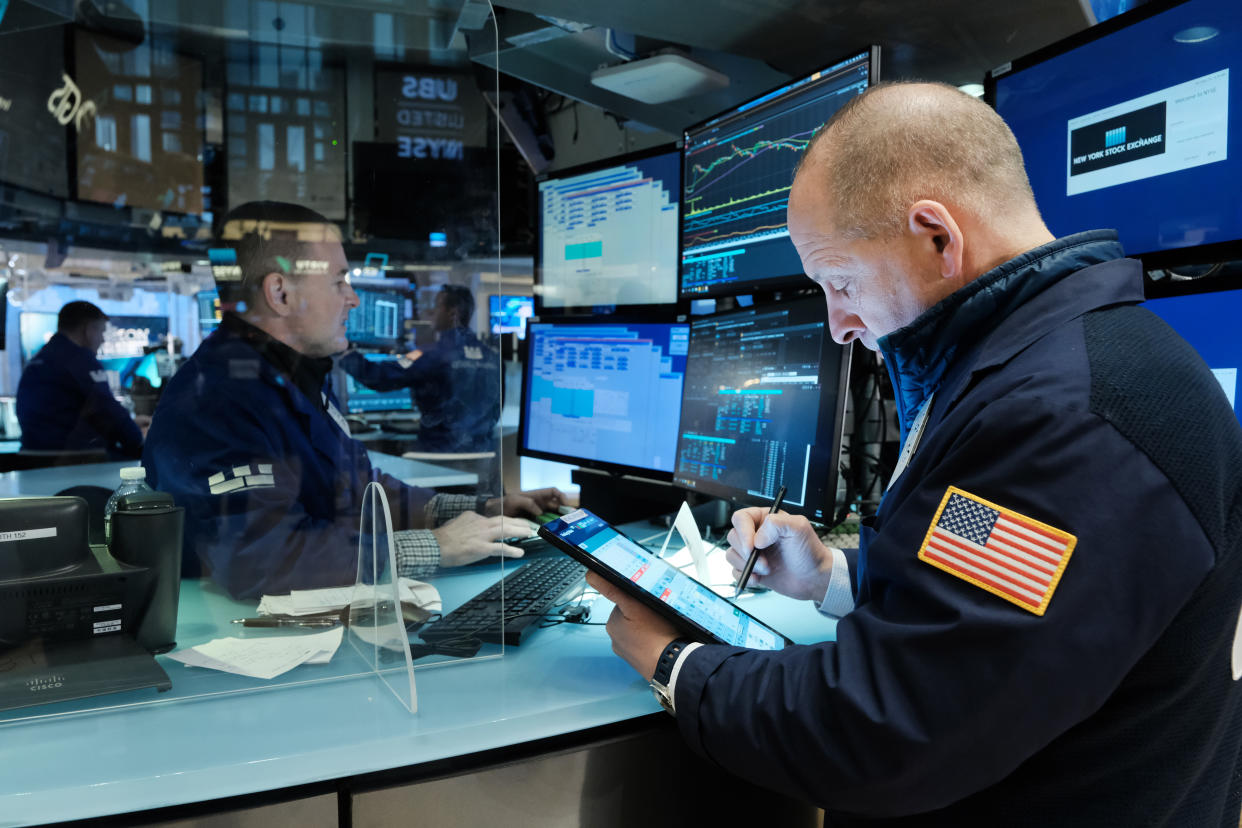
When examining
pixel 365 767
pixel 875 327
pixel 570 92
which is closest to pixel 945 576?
pixel 875 327

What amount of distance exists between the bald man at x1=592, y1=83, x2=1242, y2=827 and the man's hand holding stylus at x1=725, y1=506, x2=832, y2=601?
0.39 metres

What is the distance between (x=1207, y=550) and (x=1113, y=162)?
80 centimetres

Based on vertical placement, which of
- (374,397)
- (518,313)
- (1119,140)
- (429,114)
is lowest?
(374,397)

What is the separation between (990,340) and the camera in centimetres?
75

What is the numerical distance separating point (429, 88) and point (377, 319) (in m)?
0.70

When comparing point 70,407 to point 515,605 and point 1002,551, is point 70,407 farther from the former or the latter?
point 1002,551

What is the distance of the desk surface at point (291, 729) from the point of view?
721 mm

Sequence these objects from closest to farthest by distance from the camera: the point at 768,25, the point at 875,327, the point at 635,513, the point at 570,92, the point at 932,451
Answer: the point at 932,451 < the point at 875,327 < the point at 768,25 < the point at 635,513 < the point at 570,92

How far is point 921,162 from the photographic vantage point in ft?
2.58

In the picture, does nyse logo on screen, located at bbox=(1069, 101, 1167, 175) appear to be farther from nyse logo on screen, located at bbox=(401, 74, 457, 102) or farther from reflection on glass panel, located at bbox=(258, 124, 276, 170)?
reflection on glass panel, located at bbox=(258, 124, 276, 170)

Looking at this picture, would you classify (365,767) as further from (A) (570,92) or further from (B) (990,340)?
(A) (570,92)

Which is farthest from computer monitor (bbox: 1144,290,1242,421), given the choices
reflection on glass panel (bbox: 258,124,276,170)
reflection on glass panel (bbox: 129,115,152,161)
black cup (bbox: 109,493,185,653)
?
reflection on glass panel (bbox: 129,115,152,161)

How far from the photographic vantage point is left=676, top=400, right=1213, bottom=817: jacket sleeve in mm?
576

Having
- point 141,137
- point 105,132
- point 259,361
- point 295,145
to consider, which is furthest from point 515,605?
point 141,137
